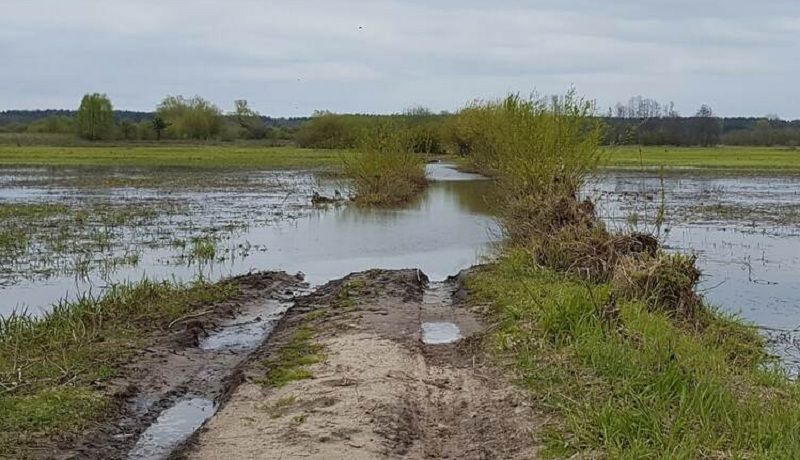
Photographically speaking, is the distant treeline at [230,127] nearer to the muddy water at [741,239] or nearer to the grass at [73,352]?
the muddy water at [741,239]

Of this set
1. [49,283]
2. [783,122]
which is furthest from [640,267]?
[783,122]

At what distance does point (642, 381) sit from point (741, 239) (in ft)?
54.2

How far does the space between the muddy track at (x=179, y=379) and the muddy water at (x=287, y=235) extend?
282 cm

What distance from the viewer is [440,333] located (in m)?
12.1

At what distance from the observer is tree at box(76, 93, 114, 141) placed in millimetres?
95625

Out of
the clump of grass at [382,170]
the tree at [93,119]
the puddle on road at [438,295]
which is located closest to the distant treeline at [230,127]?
the tree at [93,119]

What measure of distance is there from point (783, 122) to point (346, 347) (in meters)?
122

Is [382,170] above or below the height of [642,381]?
above

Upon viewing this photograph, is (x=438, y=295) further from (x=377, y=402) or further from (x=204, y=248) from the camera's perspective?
(x=377, y=402)

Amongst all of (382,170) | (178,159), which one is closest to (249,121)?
(178,159)

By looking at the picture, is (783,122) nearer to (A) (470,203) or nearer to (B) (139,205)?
(A) (470,203)

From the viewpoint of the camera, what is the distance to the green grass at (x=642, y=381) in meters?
6.59

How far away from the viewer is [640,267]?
40.8 feet

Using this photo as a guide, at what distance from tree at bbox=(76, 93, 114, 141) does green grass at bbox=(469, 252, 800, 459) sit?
9061 centimetres
